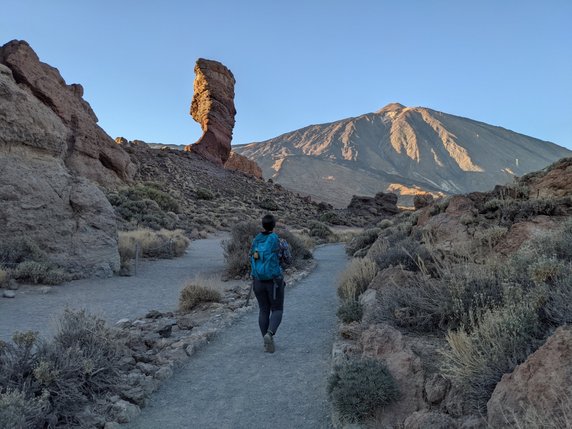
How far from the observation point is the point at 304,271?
13.6 meters

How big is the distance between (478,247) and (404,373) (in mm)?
4275

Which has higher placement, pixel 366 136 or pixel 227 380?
pixel 366 136

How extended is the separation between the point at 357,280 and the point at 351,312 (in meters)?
2.09

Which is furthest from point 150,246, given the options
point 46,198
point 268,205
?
point 268,205

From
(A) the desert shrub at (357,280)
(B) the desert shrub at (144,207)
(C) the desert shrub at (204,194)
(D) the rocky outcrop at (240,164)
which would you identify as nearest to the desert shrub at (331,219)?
(C) the desert shrub at (204,194)

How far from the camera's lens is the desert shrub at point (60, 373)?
3.43m

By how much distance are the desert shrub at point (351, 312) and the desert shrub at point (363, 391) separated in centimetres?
271

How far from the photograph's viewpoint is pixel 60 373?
394 cm

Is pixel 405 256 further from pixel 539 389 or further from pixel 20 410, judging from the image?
pixel 20 410

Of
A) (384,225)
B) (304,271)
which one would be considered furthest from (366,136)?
(304,271)

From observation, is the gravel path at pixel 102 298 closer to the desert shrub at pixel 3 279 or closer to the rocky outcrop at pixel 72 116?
the desert shrub at pixel 3 279

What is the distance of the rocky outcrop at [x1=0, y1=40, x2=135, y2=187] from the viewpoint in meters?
29.5

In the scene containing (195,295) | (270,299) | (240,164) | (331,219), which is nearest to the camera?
(270,299)

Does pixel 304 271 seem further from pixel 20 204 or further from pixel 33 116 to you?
pixel 33 116
